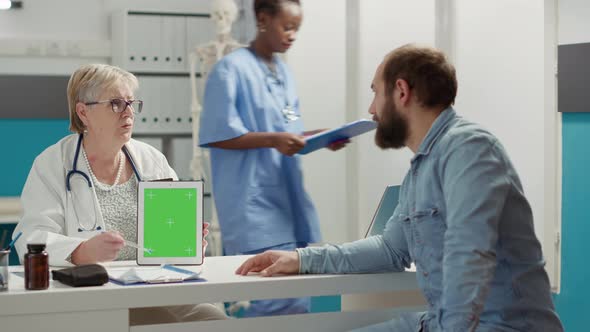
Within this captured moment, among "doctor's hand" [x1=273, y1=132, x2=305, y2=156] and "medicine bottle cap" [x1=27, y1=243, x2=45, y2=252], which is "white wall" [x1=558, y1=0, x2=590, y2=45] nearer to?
"doctor's hand" [x1=273, y1=132, x2=305, y2=156]

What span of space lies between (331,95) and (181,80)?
4.50ft

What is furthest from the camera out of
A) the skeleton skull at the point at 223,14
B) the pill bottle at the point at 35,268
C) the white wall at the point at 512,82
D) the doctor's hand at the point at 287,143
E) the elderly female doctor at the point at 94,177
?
the skeleton skull at the point at 223,14

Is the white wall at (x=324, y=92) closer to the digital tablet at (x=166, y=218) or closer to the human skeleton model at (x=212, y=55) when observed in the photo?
the human skeleton model at (x=212, y=55)

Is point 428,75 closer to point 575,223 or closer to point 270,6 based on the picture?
point 270,6

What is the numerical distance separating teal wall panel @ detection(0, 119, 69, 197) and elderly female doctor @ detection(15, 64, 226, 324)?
2.65m

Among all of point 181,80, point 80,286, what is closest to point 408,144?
point 80,286

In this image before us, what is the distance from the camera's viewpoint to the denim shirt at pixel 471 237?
1747 millimetres

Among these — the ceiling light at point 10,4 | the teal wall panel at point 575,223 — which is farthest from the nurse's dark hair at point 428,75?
the ceiling light at point 10,4

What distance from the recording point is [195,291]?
193 cm

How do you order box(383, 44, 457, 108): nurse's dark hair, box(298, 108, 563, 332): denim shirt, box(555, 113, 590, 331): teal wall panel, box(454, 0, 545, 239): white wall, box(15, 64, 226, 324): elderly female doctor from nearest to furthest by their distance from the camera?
box(298, 108, 563, 332): denim shirt < box(383, 44, 457, 108): nurse's dark hair < box(15, 64, 226, 324): elderly female doctor < box(555, 113, 590, 331): teal wall panel < box(454, 0, 545, 239): white wall

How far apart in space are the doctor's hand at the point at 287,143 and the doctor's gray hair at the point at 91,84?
2.42 ft

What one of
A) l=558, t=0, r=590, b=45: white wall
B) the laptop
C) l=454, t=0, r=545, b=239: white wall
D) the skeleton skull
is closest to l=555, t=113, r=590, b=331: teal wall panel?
l=454, t=0, r=545, b=239: white wall

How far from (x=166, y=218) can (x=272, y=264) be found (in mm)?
285

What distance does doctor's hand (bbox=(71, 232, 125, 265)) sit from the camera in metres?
2.09
